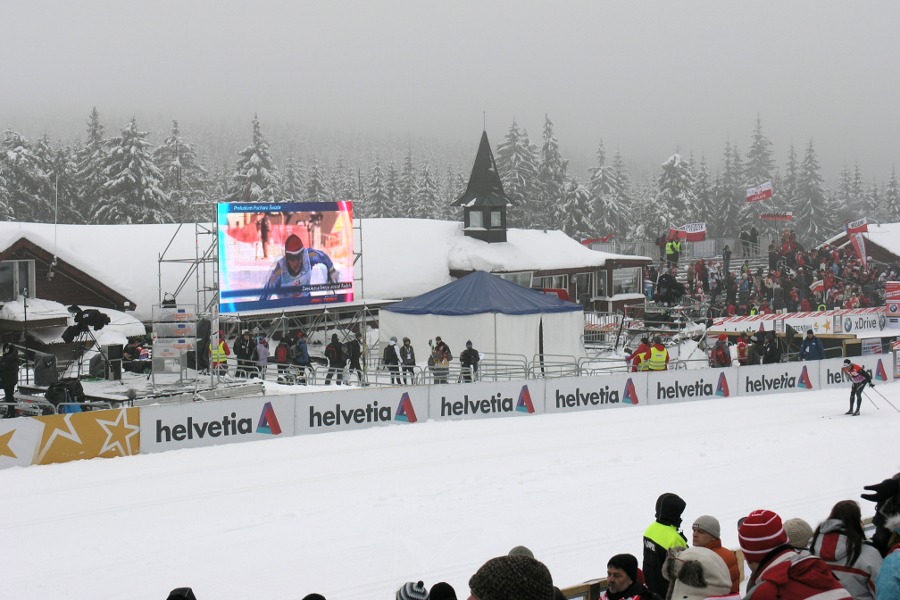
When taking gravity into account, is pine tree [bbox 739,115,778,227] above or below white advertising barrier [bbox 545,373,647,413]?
above

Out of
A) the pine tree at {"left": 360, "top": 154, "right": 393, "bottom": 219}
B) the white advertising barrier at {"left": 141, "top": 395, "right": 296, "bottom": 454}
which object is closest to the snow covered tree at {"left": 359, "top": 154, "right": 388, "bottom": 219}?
the pine tree at {"left": 360, "top": 154, "right": 393, "bottom": 219}

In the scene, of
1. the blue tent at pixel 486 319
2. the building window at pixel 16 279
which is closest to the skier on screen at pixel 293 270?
the blue tent at pixel 486 319

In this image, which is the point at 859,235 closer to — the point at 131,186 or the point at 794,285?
the point at 794,285

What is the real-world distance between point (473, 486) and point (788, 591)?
914 cm

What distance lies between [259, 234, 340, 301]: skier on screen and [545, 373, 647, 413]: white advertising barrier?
809 cm

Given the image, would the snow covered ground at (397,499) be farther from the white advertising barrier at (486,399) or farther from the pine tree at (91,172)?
the pine tree at (91,172)

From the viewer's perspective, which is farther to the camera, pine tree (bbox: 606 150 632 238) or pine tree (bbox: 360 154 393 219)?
pine tree (bbox: 360 154 393 219)

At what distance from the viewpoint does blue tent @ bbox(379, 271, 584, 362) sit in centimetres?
2502

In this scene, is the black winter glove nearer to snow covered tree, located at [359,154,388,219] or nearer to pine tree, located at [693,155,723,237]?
pine tree, located at [693,155,723,237]

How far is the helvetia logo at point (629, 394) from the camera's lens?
66.5ft

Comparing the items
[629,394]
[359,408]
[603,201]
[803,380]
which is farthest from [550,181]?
[359,408]

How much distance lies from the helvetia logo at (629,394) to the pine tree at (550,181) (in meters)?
54.8

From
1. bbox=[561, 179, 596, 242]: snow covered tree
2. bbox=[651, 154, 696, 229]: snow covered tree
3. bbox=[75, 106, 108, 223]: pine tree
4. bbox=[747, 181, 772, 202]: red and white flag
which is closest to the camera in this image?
bbox=[747, 181, 772, 202]: red and white flag

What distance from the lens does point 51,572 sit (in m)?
9.49
